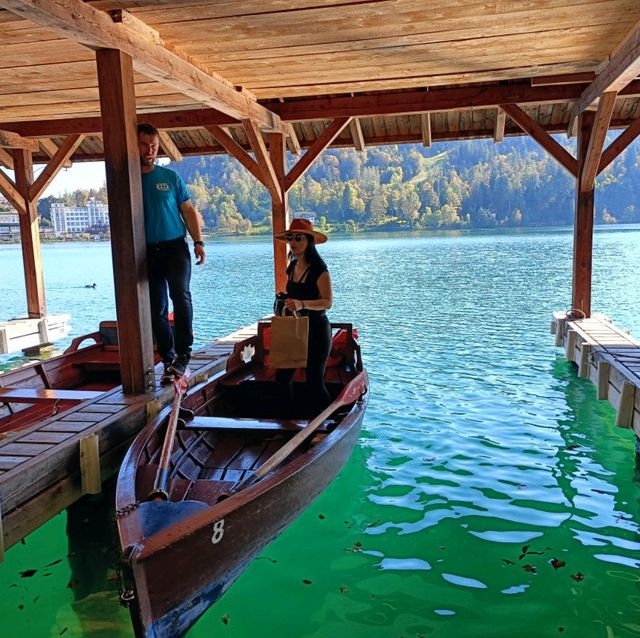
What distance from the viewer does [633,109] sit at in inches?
352

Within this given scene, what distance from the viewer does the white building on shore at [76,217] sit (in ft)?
245

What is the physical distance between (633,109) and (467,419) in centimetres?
565

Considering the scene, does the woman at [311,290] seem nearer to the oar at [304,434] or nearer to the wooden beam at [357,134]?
the oar at [304,434]

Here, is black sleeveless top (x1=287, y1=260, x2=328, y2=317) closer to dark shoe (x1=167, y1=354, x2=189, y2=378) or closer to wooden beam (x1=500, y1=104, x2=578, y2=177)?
dark shoe (x1=167, y1=354, x2=189, y2=378)

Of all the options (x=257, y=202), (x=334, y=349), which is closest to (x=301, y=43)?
(x=334, y=349)

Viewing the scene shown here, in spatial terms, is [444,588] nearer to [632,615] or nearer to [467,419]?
[632,615]

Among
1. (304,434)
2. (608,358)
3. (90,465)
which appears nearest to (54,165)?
(90,465)

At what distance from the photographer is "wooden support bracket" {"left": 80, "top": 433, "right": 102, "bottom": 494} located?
12.4 ft

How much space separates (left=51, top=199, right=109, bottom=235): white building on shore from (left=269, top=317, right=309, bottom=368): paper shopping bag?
7467 cm

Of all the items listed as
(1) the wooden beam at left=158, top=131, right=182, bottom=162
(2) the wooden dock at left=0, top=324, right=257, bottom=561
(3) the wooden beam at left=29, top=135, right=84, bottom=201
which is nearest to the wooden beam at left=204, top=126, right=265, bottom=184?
(1) the wooden beam at left=158, top=131, right=182, bottom=162

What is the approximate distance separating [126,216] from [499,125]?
6.32 meters

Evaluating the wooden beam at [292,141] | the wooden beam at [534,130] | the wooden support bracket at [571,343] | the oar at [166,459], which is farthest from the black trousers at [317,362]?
the wooden beam at [292,141]

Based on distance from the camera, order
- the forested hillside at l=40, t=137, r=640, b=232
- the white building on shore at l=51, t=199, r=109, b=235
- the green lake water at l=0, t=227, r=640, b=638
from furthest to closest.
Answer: the white building on shore at l=51, t=199, r=109, b=235 < the forested hillside at l=40, t=137, r=640, b=232 < the green lake water at l=0, t=227, r=640, b=638

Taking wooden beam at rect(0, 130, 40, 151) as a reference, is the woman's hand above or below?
below
